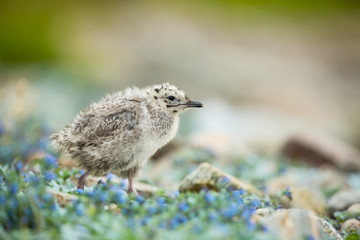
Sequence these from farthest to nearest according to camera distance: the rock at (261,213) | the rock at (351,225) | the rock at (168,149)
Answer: the rock at (168,149) → the rock at (351,225) → the rock at (261,213)

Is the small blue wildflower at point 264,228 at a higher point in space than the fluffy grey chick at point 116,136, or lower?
lower

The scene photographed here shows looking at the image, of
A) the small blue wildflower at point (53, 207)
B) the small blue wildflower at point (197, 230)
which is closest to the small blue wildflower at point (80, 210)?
the small blue wildflower at point (53, 207)

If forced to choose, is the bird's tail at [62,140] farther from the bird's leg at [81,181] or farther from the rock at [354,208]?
the rock at [354,208]

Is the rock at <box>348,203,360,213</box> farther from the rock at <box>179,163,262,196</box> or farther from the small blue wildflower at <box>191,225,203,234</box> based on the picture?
the small blue wildflower at <box>191,225,203,234</box>

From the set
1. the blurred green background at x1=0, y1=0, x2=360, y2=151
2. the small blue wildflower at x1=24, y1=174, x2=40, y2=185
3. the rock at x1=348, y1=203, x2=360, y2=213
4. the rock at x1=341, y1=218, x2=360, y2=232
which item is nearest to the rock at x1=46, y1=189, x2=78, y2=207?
the small blue wildflower at x1=24, y1=174, x2=40, y2=185

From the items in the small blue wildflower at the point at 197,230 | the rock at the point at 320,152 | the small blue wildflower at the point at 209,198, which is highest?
the rock at the point at 320,152

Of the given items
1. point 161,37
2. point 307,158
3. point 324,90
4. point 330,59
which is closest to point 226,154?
point 307,158

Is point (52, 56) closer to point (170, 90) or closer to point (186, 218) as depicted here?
point (170, 90)
